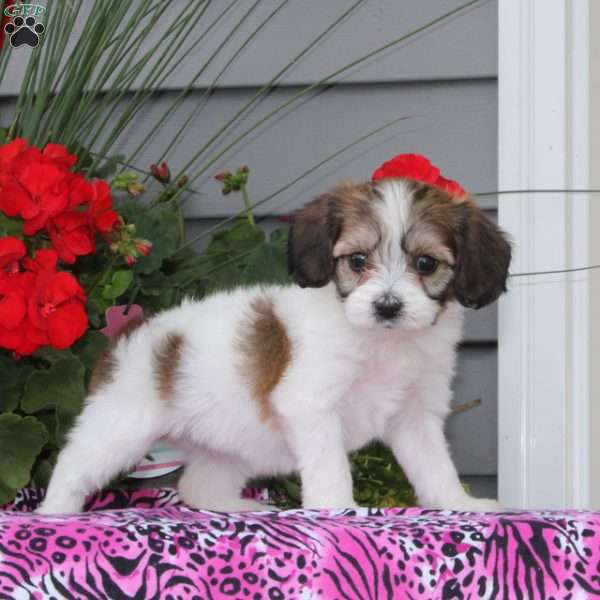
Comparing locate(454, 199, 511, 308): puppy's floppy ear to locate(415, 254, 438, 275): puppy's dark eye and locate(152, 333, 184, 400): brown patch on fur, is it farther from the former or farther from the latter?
locate(152, 333, 184, 400): brown patch on fur

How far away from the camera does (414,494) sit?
9.11 ft

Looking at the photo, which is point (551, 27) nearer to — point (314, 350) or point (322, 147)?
point (322, 147)

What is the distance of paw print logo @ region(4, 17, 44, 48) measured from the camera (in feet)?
10.3

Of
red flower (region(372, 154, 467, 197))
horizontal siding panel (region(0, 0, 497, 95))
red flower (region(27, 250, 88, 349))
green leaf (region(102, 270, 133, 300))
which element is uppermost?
horizontal siding panel (region(0, 0, 497, 95))

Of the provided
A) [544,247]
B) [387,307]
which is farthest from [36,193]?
[544,247]

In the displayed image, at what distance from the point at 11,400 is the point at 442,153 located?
5.06 feet

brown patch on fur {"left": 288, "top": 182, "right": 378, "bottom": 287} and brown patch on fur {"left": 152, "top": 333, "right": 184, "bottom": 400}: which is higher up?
brown patch on fur {"left": 288, "top": 182, "right": 378, "bottom": 287}

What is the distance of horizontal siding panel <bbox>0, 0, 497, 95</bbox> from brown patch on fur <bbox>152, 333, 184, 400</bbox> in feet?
3.53

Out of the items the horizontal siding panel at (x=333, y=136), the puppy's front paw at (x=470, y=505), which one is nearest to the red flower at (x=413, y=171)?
the horizontal siding panel at (x=333, y=136)

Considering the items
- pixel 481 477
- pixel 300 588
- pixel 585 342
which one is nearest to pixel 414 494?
pixel 481 477

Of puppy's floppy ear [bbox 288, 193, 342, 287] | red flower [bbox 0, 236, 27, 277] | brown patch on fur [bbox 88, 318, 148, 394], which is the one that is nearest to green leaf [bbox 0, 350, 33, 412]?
brown patch on fur [bbox 88, 318, 148, 394]

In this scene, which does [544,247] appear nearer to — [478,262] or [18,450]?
[478,262]

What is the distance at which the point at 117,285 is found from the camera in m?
2.77

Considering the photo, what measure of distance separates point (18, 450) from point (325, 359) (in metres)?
0.78
